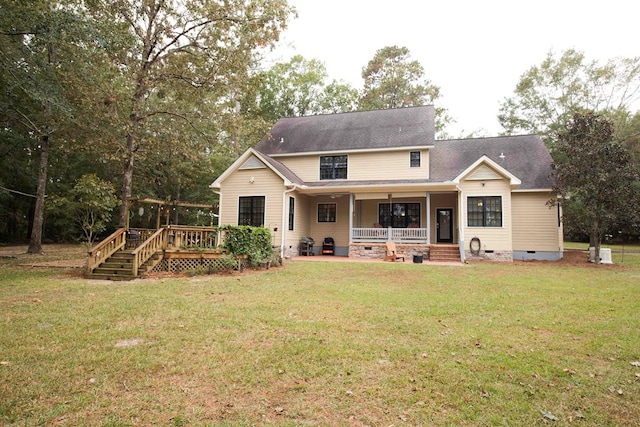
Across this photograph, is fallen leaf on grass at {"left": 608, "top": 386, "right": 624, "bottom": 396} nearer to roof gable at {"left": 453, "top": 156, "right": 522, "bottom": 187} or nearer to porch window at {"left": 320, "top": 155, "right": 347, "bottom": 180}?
roof gable at {"left": 453, "top": 156, "right": 522, "bottom": 187}

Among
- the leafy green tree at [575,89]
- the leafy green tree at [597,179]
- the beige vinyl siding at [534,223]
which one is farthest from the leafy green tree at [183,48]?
the leafy green tree at [575,89]

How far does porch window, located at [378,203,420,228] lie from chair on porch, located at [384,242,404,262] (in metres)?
2.60

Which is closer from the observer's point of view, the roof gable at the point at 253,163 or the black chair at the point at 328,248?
the roof gable at the point at 253,163

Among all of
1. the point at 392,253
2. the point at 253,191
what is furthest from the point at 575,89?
the point at 253,191

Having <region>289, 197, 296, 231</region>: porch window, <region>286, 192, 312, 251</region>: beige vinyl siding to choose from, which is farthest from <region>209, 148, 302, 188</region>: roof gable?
<region>286, 192, 312, 251</region>: beige vinyl siding

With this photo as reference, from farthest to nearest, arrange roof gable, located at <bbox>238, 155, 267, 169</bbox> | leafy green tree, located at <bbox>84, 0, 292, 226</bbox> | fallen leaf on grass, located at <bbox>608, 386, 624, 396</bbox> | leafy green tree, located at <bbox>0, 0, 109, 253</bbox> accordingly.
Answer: roof gable, located at <bbox>238, 155, 267, 169</bbox> → leafy green tree, located at <bbox>84, 0, 292, 226</bbox> → leafy green tree, located at <bbox>0, 0, 109, 253</bbox> → fallen leaf on grass, located at <bbox>608, 386, 624, 396</bbox>

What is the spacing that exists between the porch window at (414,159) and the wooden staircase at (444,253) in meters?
4.44

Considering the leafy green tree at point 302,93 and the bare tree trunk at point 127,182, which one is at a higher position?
the leafy green tree at point 302,93

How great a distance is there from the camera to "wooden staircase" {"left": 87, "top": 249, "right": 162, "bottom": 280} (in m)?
9.62

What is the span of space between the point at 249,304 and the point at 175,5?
12032 millimetres

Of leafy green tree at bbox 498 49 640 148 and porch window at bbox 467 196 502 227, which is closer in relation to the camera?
porch window at bbox 467 196 502 227

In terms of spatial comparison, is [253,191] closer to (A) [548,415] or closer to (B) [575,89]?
(A) [548,415]

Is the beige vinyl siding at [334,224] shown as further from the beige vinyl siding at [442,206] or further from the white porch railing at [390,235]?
the beige vinyl siding at [442,206]

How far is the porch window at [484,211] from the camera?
15555 mm
